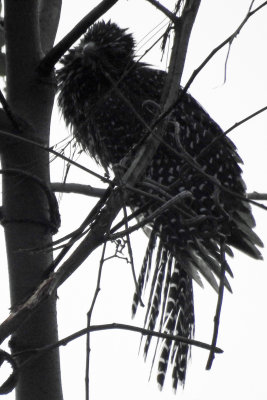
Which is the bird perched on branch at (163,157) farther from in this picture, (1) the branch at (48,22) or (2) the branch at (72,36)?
(2) the branch at (72,36)

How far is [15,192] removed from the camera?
228 centimetres

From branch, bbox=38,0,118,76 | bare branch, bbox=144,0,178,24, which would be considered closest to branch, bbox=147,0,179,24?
bare branch, bbox=144,0,178,24

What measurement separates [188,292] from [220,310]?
249 centimetres

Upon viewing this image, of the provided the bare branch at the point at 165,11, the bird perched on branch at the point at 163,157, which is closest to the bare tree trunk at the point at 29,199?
the bare branch at the point at 165,11

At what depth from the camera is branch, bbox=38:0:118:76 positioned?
2065mm

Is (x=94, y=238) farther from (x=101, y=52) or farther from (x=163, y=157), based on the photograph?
(x=101, y=52)

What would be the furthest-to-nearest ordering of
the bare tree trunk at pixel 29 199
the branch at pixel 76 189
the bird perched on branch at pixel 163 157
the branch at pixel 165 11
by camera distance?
1. the bird perched on branch at pixel 163 157
2. the branch at pixel 76 189
3. the bare tree trunk at pixel 29 199
4. the branch at pixel 165 11

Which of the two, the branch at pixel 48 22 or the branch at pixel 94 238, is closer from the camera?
the branch at pixel 94 238

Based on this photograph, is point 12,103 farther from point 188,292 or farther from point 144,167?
point 188,292

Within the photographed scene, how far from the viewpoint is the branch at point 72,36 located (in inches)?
81.3

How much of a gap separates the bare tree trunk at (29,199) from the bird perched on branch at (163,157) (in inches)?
43.3

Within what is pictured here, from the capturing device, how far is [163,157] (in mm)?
4133

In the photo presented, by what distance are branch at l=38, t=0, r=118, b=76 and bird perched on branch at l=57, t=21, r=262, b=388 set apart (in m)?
1.12

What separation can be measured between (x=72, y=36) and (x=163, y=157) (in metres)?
1.96
